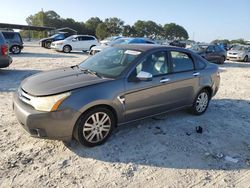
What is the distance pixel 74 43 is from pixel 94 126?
20453 mm

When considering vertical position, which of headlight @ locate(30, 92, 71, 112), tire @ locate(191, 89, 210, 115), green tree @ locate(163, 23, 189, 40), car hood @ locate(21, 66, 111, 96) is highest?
car hood @ locate(21, 66, 111, 96)

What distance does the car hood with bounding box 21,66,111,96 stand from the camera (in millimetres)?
4113

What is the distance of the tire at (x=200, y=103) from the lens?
607 cm

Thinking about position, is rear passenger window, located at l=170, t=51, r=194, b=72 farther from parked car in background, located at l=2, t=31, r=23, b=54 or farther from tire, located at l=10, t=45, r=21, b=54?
tire, located at l=10, t=45, r=21, b=54

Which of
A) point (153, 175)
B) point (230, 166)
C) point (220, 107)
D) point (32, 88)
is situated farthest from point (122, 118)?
point (220, 107)

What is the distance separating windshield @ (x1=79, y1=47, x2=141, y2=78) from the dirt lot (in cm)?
113

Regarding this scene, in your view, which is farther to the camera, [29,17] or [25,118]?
[29,17]

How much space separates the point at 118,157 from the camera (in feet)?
13.6

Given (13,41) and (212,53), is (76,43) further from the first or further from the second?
(212,53)

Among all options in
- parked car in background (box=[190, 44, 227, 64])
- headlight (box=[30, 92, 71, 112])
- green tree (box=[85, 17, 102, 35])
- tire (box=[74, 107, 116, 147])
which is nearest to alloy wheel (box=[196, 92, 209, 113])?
tire (box=[74, 107, 116, 147])

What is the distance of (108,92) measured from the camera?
429 cm

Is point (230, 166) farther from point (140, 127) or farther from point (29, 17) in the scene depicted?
point (29, 17)

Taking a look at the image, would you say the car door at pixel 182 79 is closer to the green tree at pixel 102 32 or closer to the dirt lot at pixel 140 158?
the dirt lot at pixel 140 158

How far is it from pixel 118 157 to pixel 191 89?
2.44 meters
